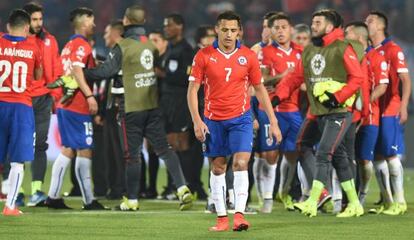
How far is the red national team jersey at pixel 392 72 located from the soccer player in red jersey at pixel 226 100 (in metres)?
2.58

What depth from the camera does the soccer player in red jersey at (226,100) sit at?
10.5 metres

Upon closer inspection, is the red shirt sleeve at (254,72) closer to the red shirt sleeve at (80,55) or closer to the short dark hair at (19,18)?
the short dark hair at (19,18)

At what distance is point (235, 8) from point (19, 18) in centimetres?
1162

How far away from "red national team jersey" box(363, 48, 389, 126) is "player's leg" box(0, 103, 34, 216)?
3.63 meters

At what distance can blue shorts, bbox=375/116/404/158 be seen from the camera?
504 inches

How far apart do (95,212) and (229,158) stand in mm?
1564

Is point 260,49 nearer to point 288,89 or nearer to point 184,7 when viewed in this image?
point 288,89

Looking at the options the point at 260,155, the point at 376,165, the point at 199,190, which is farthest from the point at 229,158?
the point at 199,190

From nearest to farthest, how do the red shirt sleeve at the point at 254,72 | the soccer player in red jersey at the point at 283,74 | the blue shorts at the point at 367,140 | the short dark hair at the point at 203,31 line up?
1. the red shirt sleeve at the point at 254,72
2. the blue shorts at the point at 367,140
3. the soccer player in red jersey at the point at 283,74
4. the short dark hair at the point at 203,31

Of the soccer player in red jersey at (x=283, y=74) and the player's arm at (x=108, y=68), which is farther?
the soccer player in red jersey at (x=283, y=74)

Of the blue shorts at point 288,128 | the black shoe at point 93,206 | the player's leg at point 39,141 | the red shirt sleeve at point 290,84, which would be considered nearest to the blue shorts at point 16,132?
the black shoe at point 93,206

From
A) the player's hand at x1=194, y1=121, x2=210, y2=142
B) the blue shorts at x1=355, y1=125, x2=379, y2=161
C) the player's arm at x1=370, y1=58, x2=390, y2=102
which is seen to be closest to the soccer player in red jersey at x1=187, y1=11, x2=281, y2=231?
the player's hand at x1=194, y1=121, x2=210, y2=142

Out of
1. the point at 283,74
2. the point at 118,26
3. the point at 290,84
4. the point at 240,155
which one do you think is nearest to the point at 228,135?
the point at 240,155

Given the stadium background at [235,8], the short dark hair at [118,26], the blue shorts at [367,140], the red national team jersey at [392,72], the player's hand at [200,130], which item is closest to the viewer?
the player's hand at [200,130]
